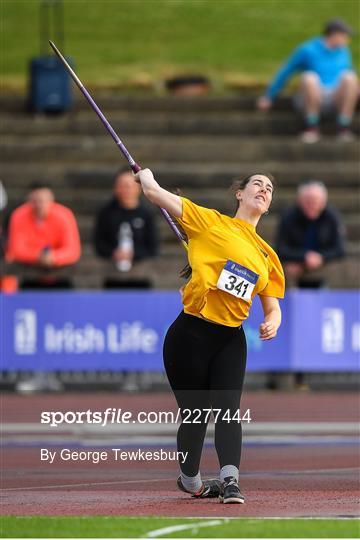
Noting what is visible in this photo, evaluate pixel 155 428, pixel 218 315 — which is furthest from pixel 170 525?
pixel 155 428

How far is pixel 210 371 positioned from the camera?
372 inches

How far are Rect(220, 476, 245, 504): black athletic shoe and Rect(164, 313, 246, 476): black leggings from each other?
126 millimetres

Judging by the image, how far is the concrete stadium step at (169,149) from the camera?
24391 millimetres

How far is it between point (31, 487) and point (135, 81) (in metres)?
18.9

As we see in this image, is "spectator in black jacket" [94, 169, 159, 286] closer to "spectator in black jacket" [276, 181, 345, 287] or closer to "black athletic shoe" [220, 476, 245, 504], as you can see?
"spectator in black jacket" [276, 181, 345, 287]

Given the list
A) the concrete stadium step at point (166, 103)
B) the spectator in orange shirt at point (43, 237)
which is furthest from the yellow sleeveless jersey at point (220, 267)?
the concrete stadium step at point (166, 103)

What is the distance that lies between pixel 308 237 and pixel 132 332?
2.51m

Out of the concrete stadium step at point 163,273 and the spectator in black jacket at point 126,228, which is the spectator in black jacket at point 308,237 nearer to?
the concrete stadium step at point 163,273

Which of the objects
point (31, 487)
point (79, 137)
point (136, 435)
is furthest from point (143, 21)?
point (31, 487)

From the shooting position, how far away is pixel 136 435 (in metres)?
14.5

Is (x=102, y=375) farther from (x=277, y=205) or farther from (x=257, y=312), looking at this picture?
(x=277, y=205)

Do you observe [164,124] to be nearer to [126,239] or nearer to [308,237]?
[126,239]

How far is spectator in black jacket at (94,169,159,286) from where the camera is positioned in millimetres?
19406

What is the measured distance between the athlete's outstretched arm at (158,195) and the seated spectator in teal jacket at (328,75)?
14053 millimetres
